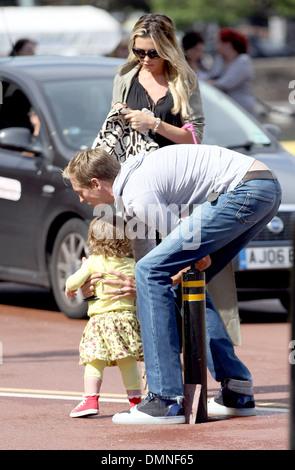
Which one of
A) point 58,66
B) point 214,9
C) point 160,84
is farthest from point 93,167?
point 214,9

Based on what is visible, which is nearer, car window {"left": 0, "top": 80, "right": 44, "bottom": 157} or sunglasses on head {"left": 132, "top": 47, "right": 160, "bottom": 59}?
sunglasses on head {"left": 132, "top": 47, "right": 160, "bottom": 59}

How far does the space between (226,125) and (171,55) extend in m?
3.51

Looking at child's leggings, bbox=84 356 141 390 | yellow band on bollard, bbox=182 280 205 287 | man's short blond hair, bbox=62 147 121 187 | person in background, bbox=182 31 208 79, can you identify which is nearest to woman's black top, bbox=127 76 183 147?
man's short blond hair, bbox=62 147 121 187

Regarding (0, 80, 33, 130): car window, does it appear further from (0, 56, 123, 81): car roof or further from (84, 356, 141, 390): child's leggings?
(84, 356, 141, 390): child's leggings

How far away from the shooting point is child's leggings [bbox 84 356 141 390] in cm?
587

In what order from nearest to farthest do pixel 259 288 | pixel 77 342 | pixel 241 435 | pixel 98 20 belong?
1. pixel 241 435
2. pixel 77 342
3. pixel 259 288
4. pixel 98 20

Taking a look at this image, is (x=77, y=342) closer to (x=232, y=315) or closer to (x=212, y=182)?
(x=232, y=315)

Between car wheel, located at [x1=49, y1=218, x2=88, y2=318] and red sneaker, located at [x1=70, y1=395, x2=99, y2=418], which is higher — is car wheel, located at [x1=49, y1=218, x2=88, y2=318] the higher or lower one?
the higher one

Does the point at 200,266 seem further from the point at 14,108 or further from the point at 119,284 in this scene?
the point at 14,108

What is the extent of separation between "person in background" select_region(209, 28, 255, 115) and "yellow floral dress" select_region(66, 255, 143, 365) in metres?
7.42

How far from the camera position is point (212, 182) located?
18.1 ft

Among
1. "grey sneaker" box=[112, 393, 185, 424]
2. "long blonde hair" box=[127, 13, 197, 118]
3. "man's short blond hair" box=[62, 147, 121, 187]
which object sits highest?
"long blonde hair" box=[127, 13, 197, 118]
